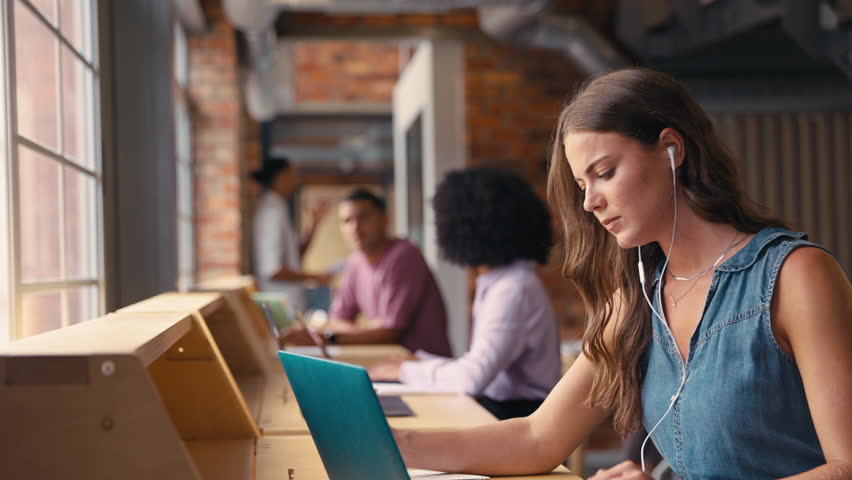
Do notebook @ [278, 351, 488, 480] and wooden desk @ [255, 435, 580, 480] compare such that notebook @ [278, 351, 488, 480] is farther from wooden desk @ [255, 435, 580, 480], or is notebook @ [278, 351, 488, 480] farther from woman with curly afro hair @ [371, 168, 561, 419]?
woman with curly afro hair @ [371, 168, 561, 419]

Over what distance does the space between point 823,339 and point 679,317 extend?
0.30 m

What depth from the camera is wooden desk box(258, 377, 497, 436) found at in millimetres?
2158

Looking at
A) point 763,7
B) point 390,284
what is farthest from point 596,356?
point 763,7

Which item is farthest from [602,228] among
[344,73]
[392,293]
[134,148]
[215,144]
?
[344,73]

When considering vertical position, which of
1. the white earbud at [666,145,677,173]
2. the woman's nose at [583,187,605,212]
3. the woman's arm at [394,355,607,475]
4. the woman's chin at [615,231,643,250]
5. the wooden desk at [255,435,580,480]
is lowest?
the wooden desk at [255,435,580,480]

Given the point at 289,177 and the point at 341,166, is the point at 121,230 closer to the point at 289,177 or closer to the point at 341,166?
the point at 289,177

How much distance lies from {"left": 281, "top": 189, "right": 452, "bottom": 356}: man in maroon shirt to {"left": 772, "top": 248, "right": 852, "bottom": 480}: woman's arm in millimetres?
2736

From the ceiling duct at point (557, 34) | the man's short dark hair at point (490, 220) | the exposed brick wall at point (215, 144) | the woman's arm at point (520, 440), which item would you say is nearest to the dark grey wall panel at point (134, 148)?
the man's short dark hair at point (490, 220)

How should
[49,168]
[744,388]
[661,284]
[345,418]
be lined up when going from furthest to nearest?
[49,168] → [661,284] → [744,388] → [345,418]

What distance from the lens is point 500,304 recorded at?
2.73 metres

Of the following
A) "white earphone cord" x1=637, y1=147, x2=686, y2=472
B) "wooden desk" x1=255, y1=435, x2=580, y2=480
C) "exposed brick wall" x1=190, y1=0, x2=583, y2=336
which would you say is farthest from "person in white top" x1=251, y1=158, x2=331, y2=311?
"white earphone cord" x1=637, y1=147, x2=686, y2=472

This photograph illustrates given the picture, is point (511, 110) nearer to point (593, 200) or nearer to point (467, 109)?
point (467, 109)

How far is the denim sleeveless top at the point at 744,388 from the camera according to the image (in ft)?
4.51

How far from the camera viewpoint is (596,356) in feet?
5.41
